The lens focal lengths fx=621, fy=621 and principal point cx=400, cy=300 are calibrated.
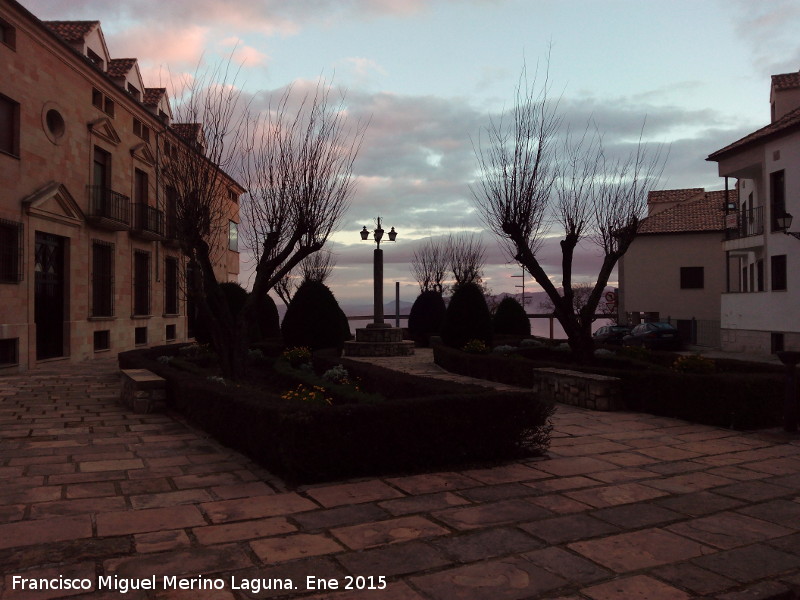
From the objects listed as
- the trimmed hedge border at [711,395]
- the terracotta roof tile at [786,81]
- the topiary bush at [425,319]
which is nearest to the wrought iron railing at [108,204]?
the topiary bush at [425,319]

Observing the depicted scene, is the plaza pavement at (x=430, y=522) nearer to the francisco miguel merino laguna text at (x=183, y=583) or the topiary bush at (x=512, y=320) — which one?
the francisco miguel merino laguna text at (x=183, y=583)

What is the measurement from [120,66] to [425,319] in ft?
50.2

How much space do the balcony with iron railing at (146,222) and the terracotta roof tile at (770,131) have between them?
21628 millimetres

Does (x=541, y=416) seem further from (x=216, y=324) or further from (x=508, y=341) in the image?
(x=508, y=341)

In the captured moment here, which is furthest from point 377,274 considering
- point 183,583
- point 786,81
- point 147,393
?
point 183,583

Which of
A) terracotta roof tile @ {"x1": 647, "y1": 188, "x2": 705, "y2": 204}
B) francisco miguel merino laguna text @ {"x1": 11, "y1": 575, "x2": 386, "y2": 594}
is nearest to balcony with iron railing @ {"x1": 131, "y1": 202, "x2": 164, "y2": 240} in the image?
francisco miguel merino laguna text @ {"x1": 11, "y1": 575, "x2": 386, "y2": 594}

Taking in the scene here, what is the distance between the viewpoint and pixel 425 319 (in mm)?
26719

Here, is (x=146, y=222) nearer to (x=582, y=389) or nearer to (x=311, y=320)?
(x=311, y=320)

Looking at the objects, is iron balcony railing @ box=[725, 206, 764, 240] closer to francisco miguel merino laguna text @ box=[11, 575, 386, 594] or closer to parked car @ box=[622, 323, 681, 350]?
parked car @ box=[622, 323, 681, 350]

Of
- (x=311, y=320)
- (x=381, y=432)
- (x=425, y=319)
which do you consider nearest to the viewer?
(x=381, y=432)

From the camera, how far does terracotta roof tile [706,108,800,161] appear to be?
2080 centimetres

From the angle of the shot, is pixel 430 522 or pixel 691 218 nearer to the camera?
pixel 430 522

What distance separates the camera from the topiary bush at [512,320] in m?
24.8

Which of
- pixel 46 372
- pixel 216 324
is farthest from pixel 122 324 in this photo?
pixel 216 324
